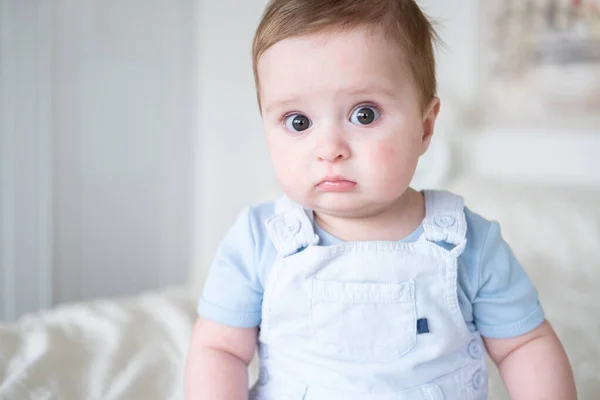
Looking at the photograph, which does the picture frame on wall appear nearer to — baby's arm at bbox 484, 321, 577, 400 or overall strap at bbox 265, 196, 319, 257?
baby's arm at bbox 484, 321, 577, 400

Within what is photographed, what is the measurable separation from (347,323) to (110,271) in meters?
2.44

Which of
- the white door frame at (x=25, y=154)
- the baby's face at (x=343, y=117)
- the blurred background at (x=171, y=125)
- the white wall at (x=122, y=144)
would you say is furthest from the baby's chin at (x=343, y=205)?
the white wall at (x=122, y=144)

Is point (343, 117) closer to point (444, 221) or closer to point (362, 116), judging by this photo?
point (362, 116)

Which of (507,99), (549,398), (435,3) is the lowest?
(549,398)

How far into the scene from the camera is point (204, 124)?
3572 mm

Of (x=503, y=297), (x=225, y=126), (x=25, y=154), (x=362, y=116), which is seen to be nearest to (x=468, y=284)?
(x=503, y=297)

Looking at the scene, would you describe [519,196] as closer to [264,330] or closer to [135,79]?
[264,330]

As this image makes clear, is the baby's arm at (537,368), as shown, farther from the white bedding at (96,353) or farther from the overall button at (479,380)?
the white bedding at (96,353)

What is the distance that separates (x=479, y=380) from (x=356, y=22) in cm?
50

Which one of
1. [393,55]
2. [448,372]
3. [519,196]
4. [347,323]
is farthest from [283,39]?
[519,196]

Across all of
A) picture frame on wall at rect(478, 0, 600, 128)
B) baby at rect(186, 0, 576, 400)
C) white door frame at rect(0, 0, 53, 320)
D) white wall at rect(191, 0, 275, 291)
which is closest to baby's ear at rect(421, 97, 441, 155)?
baby at rect(186, 0, 576, 400)

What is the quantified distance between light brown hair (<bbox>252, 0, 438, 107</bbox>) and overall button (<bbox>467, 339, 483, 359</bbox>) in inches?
13.3

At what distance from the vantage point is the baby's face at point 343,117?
777 mm

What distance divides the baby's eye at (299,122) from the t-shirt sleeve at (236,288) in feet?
0.53
